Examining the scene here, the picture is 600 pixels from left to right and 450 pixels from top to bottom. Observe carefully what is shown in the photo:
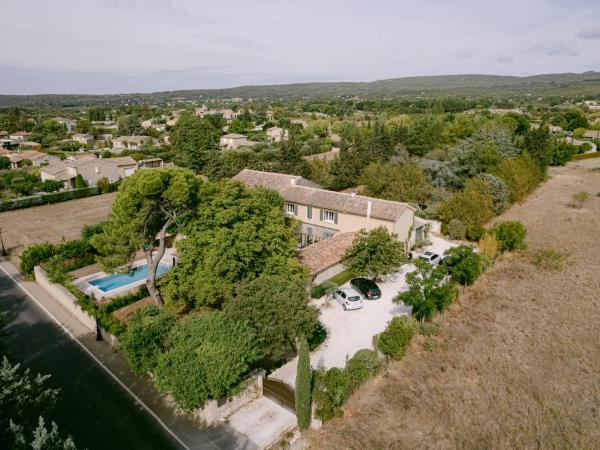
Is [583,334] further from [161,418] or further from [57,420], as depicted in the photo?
[57,420]

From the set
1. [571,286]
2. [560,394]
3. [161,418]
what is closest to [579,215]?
[571,286]

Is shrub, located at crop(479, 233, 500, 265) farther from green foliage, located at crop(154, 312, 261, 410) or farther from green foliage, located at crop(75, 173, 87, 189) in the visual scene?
green foliage, located at crop(75, 173, 87, 189)

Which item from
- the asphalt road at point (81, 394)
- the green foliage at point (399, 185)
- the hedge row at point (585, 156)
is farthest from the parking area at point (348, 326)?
the hedge row at point (585, 156)

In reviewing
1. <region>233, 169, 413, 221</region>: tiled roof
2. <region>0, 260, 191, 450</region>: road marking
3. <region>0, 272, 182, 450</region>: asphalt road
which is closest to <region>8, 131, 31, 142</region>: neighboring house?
<region>233, 169, 413, 221</region>: tiled roof

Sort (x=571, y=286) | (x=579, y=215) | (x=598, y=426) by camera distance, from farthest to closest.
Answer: (x=579, y=215), (x=571, y=286), (x=598, y=426)

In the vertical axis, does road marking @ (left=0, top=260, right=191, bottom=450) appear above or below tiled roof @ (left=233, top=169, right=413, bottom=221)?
below
